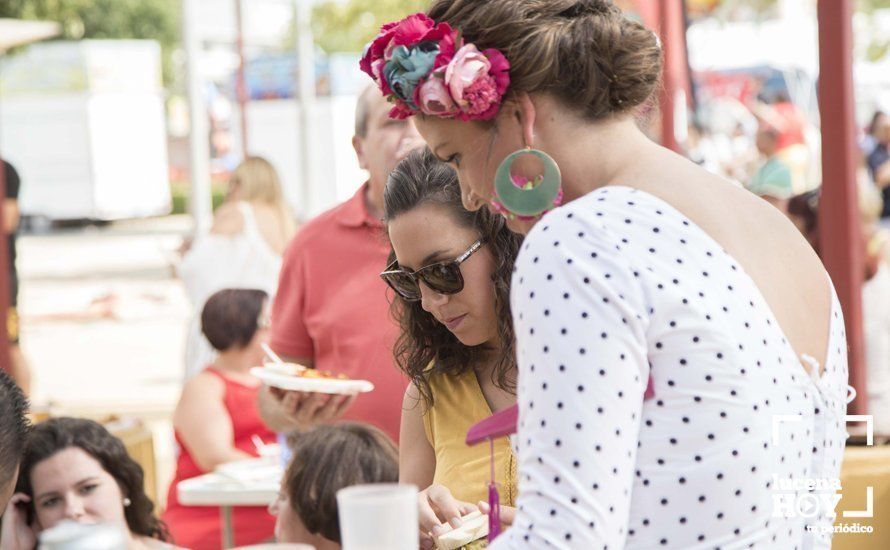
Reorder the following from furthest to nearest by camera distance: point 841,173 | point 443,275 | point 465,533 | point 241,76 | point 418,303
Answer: point 241,76, point 841,173, point 418,303, point 443,275, point 465,533

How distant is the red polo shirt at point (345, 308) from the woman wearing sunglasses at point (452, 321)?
88 cm

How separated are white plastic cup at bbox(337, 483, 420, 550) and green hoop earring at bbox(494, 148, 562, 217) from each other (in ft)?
1.21

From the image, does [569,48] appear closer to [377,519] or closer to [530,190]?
[530,190]

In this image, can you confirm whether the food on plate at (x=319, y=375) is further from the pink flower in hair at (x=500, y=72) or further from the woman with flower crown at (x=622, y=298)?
the pink flower in hair at (x=500, y=72)

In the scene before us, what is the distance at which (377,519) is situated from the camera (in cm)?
133

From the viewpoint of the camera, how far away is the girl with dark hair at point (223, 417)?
4.38m

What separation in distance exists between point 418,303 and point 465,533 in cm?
57

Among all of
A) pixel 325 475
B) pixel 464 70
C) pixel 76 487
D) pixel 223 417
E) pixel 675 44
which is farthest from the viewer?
pixel 675 44

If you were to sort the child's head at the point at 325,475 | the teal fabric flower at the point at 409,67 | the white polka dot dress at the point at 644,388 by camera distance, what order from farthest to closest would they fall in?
1. the child's head at the point at 325,475
2. the teal fabric flower at the point at 409,67
3. the white polka dot dress at the point at 644,388

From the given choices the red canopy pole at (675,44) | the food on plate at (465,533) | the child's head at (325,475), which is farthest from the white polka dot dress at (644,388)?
the red canopy pole at (675,44)

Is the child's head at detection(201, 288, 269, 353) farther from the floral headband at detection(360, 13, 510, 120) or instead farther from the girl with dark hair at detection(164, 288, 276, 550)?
the floral headband at detection(360, 13, 510, 120)

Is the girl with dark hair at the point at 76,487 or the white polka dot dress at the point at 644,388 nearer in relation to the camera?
the white polka dot dress at the point at 644,388

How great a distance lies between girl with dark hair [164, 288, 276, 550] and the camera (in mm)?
4375

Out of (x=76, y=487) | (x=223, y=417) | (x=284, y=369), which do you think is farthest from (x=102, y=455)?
(x=223, y=417)
